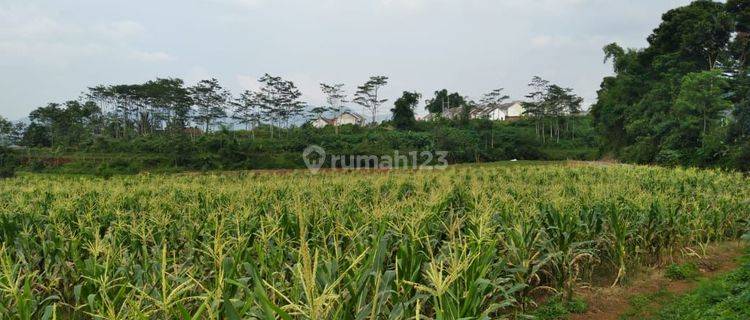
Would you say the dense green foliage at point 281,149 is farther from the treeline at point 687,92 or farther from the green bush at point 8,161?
the treeline at point 687,92

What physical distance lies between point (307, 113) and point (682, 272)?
5109cm

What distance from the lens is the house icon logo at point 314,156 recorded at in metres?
35.0

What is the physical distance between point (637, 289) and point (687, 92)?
74.6 feet

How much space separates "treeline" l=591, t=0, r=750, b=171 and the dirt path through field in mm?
15410

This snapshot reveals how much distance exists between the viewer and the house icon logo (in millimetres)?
35000

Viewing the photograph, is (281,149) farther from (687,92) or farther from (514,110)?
(514,110)

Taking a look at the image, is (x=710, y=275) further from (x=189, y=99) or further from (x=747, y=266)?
(x=189, y=99)

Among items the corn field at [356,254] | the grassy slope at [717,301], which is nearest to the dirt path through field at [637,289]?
the corn field at [356,254]

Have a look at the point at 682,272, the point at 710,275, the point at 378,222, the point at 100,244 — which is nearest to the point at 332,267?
the point at 378,222

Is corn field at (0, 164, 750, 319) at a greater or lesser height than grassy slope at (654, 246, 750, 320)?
greater

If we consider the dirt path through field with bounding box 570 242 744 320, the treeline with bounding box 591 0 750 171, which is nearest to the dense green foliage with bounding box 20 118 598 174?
the treeline with bounding box 591 0 750 171

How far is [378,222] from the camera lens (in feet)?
14.5

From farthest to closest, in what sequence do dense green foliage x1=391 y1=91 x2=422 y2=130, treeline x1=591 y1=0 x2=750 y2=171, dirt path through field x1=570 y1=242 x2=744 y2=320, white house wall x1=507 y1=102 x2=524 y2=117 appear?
white house wall x1=507 y1=102 x2=524 y2=117 < dense green foliage x1=391 y1=91 x2=422 y2=130 < treeline x1=591 y1=0 x2=750 y2=171 < dirt path through field x1=570 y1=242 x2=744 y2=320

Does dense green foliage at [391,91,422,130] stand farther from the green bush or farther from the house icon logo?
the green bush
